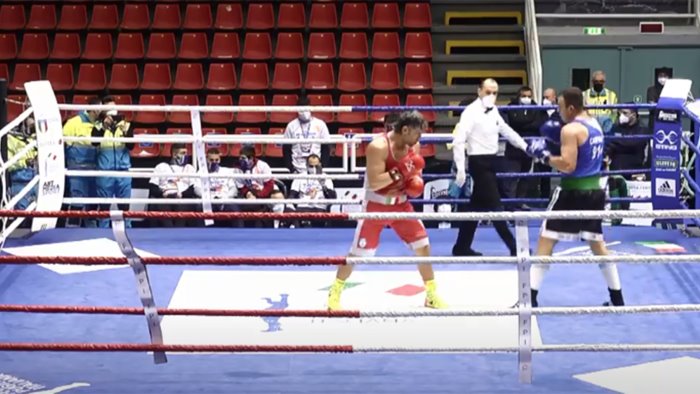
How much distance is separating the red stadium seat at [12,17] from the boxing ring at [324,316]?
6.45m

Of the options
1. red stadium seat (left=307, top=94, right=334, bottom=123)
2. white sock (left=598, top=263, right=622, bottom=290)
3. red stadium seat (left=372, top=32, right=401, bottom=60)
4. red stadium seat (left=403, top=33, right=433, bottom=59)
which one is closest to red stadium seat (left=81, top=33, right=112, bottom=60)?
red stadium seat (left=307, top=94, right=334, bottom=123)

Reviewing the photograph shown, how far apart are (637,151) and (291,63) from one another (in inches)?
175

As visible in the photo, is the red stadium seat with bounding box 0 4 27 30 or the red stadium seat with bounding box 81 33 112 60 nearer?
the red stadium seat with bounding box 81 33 112 60

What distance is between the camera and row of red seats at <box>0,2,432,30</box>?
48.6 feet

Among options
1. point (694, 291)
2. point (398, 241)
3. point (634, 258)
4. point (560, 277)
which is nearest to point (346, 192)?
point (398, 241)

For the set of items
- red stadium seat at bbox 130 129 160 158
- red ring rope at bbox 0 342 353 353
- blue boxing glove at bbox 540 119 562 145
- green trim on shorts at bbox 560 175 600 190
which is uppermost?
blue boxing glove at bbox 540 119 562 145

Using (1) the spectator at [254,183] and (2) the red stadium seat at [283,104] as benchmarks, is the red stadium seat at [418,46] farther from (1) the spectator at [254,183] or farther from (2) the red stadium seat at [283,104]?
(1) the spectator at [254,183]

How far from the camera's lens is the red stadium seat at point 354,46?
1462 cm

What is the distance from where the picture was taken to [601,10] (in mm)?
15266

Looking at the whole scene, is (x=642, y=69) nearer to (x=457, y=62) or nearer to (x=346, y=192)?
(x=457, y=62)

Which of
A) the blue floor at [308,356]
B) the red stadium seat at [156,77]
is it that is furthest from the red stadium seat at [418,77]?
the blue floor at [308,356]

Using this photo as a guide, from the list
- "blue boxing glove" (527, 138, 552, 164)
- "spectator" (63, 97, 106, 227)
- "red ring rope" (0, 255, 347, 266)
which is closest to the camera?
"red ring rope" (0, 255, 347, 266)

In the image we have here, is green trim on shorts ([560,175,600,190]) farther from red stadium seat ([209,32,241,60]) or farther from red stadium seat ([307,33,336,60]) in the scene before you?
red stadium seat ([209,32,241,60])

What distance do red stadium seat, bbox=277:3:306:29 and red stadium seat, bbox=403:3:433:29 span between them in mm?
1289
